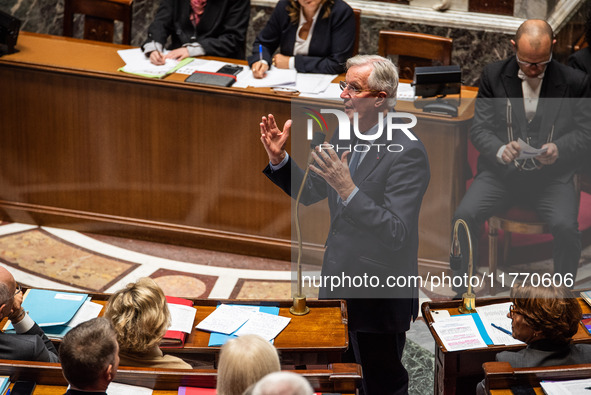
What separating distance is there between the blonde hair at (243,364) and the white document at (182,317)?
1.06m

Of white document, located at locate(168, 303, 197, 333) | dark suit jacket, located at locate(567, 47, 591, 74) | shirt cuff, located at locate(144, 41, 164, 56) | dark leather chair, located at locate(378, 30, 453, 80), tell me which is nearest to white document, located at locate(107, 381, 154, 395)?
white document, located at locate(168, 303, 197, 333)

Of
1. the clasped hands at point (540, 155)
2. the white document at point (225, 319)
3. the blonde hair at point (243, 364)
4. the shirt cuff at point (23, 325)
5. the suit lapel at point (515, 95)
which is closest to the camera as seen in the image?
the blonde hair at point (243, 364)

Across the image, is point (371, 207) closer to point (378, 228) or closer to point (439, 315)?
point (378, 228)

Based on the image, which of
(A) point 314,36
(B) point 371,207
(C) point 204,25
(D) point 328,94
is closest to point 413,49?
(A) point 314,36

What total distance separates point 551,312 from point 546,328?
0.21ft

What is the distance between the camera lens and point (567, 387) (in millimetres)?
2758

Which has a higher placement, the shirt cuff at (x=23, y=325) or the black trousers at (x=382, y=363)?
the shirt cuff at (x=23, y=325)

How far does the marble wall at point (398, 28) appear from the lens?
7.15 metres

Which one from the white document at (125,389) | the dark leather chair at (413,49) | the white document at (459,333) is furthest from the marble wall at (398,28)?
the white document at (125,389)

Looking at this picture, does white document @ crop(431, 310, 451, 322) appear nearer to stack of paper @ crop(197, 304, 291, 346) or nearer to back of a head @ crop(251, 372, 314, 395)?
stack of paper @ crop(197, 304, 291, 346)

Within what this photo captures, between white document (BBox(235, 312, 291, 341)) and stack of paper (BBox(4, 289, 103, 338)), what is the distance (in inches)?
25.2

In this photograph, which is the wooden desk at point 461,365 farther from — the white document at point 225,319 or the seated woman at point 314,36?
the seated woman at point 314,36

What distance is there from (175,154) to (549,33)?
248 cm

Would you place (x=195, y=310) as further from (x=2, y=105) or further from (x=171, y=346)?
(x=2, y=105)
